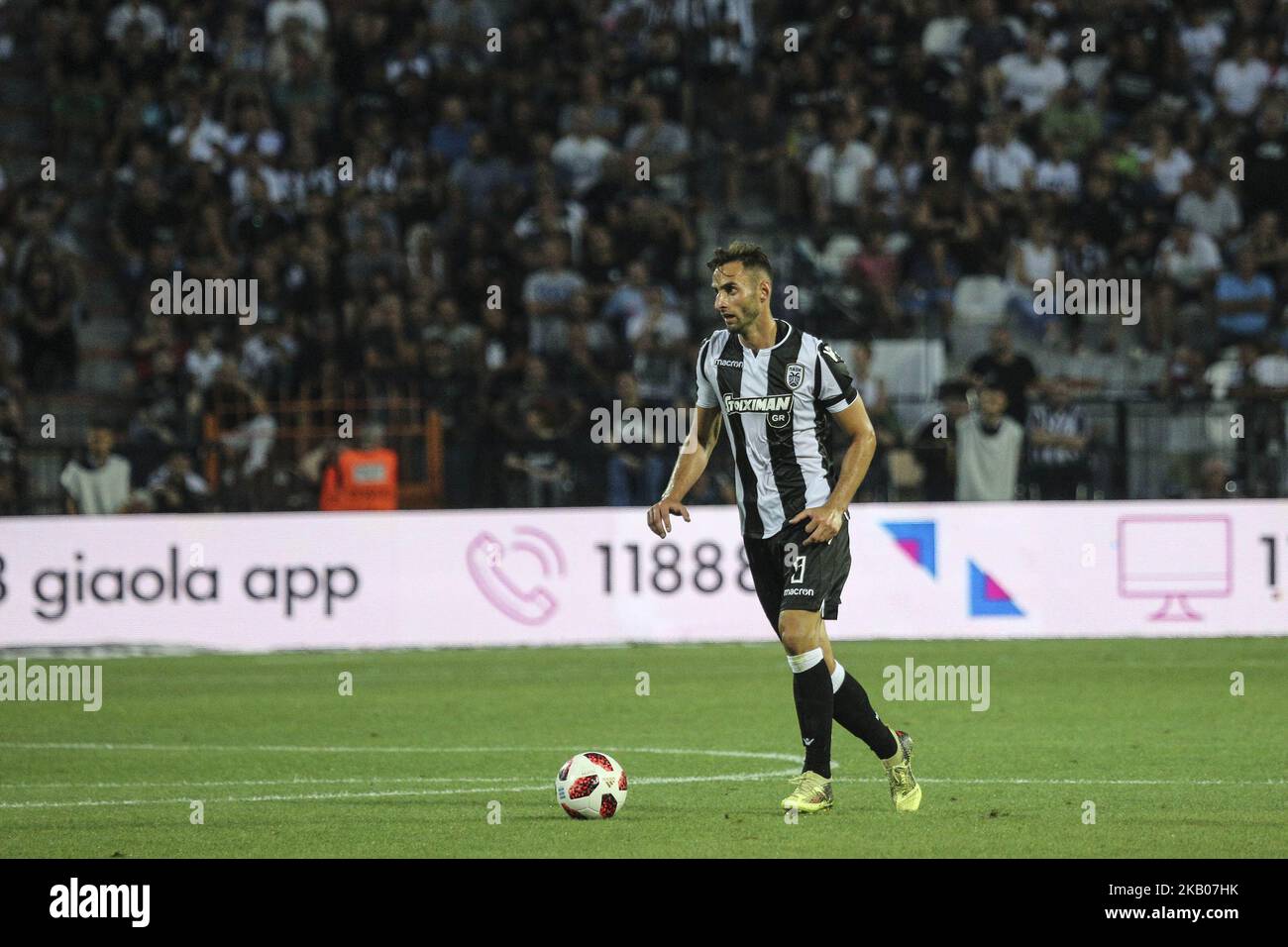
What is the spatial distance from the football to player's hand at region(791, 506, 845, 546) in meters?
1.28

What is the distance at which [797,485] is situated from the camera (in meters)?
8.62

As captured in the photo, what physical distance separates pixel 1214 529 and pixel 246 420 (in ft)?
27.8

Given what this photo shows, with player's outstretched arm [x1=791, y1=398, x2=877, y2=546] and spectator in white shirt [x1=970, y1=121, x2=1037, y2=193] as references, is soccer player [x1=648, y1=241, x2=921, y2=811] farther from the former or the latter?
spectator in white shirt [x1=970, y1=121, x2=1037, y2=193]

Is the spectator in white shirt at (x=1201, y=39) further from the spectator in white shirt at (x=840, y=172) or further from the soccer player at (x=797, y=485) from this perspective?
the soccer player at (x=797, y=485)

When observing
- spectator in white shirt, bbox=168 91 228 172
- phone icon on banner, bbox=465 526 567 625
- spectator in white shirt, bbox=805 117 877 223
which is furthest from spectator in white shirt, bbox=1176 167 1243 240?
spectator in white shirt, bbox=168 91 228 172

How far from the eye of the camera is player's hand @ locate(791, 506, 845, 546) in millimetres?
8383

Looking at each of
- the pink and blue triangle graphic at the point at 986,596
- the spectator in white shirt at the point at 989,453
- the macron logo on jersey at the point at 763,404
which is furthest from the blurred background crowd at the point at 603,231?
the macron logo on jersey at the point at 763,404

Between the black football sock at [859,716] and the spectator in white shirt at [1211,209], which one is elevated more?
the spectator in white shirt at [1211,209]

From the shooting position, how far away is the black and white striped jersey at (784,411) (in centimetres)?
859

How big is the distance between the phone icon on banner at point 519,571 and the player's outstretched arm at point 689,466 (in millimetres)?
8057

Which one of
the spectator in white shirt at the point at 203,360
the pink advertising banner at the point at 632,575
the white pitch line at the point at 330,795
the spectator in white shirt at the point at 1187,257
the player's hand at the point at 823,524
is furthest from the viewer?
the spectator in white shirt at the point at 1187,257

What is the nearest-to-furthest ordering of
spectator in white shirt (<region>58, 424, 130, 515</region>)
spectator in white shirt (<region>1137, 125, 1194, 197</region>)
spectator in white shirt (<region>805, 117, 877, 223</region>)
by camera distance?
spectator in white shirt (<region>58, 424, 130, 515</region>) → spectator in white shirt (<region>805, 117, 877, 223</region>) → spectator in white shirt (<region>1137, 125, 1194, 197</region>)

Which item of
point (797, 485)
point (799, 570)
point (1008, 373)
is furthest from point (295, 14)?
point (799, 570)
